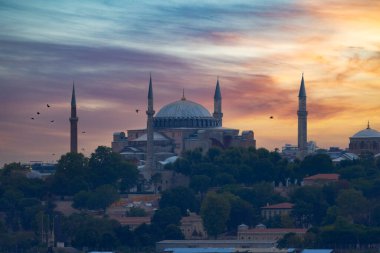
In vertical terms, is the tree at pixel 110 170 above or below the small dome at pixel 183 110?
below

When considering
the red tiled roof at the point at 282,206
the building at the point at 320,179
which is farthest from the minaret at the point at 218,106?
the red tiled roof at the point at 282,206

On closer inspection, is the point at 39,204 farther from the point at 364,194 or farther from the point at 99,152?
the point at 364,194

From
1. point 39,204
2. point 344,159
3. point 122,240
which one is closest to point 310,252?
point 122,240

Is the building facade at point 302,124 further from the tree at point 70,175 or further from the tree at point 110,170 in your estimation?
the tree at point 70,175

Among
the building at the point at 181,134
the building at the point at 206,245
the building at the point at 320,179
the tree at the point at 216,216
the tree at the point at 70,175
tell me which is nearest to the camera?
the building at the point at 206,245

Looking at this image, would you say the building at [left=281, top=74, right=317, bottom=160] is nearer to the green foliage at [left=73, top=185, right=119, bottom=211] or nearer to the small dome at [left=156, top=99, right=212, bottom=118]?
the small dome at [left=156, top=99, right=212, bottom=118]

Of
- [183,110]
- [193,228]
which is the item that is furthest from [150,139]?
[193,228]

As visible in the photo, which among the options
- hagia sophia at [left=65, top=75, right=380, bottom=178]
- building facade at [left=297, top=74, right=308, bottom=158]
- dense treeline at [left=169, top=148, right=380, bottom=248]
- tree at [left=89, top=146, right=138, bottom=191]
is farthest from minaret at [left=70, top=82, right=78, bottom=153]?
building facade at [left=297, top=74, right=308, bottom=158]
